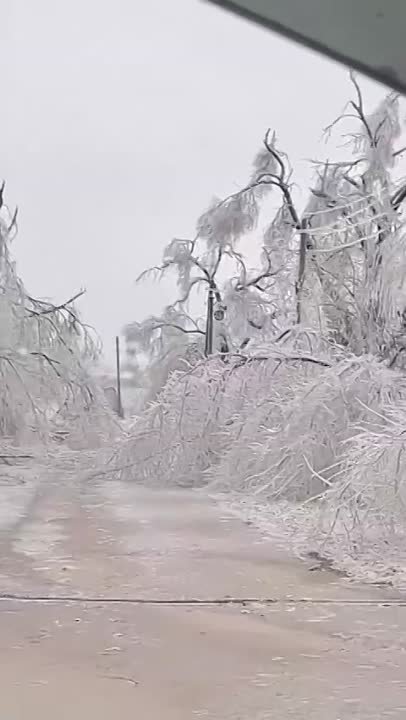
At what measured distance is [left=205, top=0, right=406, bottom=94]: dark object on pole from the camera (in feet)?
6.33

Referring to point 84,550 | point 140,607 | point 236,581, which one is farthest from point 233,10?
point 84,550

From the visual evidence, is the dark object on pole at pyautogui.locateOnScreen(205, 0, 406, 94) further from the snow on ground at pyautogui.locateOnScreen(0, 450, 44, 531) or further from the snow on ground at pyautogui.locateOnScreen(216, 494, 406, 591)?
the snow on ground at pyautogui.locateOnScreen(0, 450, 44, 531)

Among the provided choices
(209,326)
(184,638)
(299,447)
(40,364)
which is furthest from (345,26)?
(209,326)

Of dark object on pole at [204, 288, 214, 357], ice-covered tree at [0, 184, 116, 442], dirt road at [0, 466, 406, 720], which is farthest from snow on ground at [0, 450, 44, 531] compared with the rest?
dark object on pole at [204, 288, 214, 357]

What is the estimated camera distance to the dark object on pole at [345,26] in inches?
75.9

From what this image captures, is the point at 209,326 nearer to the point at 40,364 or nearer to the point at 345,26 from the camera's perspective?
the point at 40,364

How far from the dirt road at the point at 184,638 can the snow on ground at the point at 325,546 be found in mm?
215

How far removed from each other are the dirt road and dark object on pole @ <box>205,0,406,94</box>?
2.32 meters

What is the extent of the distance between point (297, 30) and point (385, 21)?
19 cm

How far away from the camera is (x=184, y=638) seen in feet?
14.4

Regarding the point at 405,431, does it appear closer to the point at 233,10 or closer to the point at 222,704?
the point at 222,704

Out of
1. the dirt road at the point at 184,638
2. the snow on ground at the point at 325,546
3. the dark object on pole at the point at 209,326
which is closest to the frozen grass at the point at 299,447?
the snow on ground at the point at 325,546

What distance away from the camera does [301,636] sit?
4.43 m

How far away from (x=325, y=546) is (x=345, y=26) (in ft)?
17.8
